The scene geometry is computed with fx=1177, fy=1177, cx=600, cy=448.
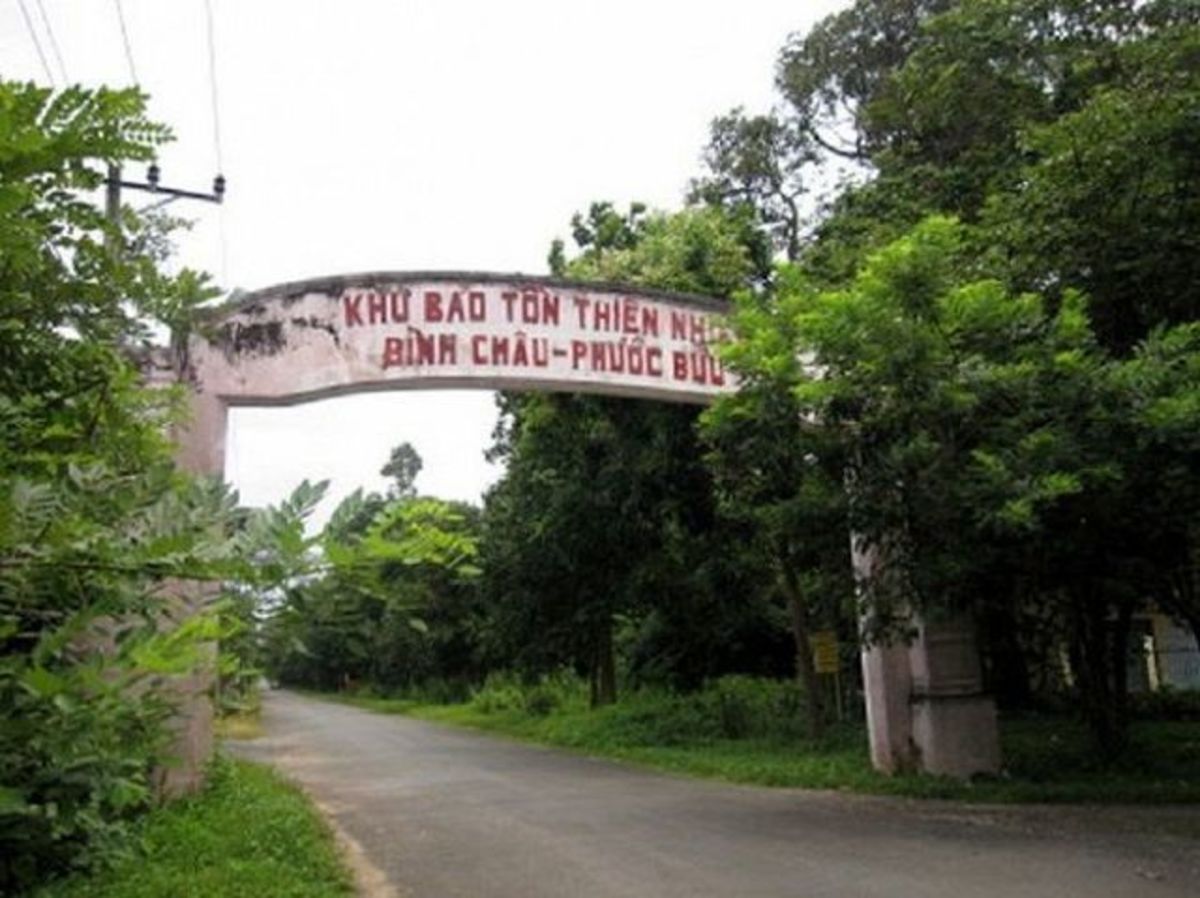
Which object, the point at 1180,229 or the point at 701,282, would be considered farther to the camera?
the point at 701,282

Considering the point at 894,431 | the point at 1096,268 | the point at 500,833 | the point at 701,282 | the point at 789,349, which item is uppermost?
the point at 701,282

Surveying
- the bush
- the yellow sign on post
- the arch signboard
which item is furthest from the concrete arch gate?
the bush

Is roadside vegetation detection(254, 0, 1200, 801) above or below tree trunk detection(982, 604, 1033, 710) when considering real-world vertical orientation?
above

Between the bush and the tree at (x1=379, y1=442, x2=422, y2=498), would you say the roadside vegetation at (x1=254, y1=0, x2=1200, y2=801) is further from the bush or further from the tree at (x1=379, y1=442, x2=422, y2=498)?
the tree at (x1=379, y1=442, x2=422, y2=498)

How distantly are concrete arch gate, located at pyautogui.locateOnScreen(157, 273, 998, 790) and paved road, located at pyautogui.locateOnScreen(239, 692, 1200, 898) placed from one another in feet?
5.06

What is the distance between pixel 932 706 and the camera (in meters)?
12.7

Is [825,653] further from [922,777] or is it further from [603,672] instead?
[603,672]

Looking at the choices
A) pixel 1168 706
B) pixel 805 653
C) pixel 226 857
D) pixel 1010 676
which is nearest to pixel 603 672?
pixel 1010 676

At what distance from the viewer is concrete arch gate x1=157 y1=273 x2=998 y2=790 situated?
37.3 feet

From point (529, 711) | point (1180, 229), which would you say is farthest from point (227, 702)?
point (529, 711)

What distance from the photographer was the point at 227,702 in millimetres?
1886

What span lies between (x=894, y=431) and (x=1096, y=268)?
2.79 meters

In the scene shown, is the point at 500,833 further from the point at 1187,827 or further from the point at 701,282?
the point at 701,282

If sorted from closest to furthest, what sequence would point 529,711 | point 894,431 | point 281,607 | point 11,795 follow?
point 11,795 → point 281,607 → point 894,431 → point 529,711
